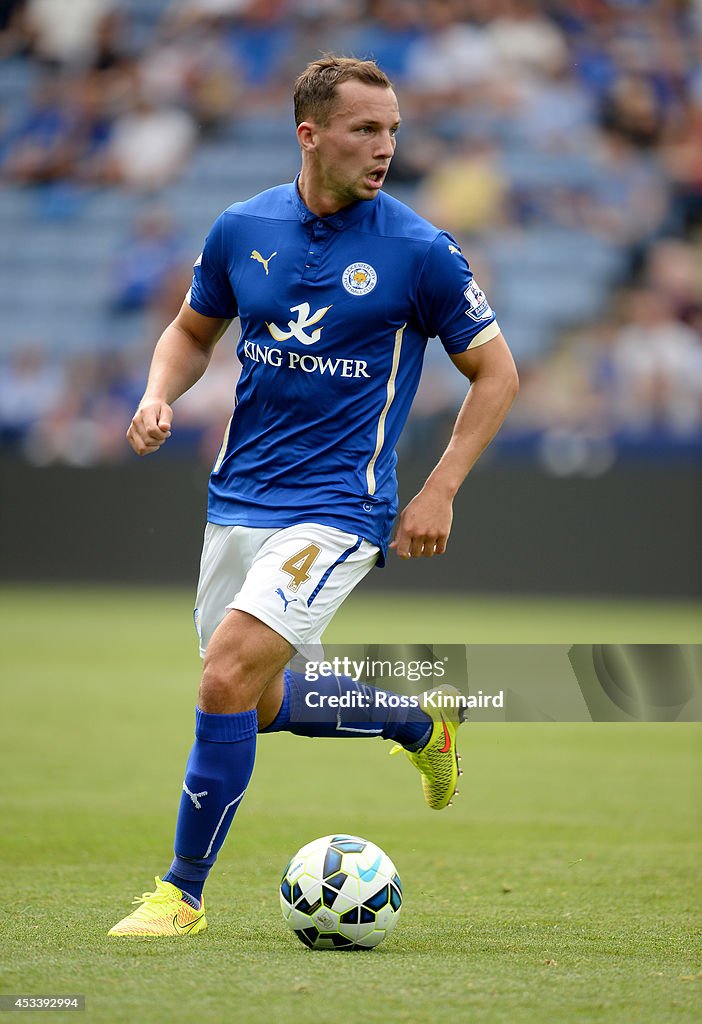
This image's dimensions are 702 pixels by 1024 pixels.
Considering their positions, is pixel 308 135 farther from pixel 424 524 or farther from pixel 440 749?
pixel 440 749

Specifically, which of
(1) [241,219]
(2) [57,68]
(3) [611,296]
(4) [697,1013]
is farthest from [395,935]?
(2) [57,68]

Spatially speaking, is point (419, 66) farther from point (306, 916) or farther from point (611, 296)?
point (306, 916)

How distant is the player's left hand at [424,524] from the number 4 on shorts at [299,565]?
0.24 m

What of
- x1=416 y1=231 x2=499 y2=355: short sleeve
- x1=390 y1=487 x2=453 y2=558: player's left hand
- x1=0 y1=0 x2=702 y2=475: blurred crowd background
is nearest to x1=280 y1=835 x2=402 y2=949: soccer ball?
x1=390 y1=487 x2=453 y2=558: player's left hand

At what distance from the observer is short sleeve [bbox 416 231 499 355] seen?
413 cm

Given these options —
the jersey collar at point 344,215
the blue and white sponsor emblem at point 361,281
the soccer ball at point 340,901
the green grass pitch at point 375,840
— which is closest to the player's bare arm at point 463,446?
the blue and white sponsor emblem at point 361,281

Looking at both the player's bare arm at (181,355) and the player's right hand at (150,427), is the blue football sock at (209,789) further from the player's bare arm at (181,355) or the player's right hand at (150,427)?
the player's bare arm at (181,355)

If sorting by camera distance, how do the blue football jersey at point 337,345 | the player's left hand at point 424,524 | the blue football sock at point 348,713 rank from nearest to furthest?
the player's left hand at point 424,524, the blue football jersey at point 337,345, the blue football sock at point 348,713

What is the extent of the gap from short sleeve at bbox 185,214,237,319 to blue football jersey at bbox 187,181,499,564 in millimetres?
112

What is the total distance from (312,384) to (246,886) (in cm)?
164

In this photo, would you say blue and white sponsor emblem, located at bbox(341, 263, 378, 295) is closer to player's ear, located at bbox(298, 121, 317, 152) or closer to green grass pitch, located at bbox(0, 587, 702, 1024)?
player's ear, located at bbox(298, 121, 317, 152)

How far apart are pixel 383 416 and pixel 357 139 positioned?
0.79 m

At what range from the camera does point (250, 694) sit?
391cm

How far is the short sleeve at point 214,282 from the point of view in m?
4.38
